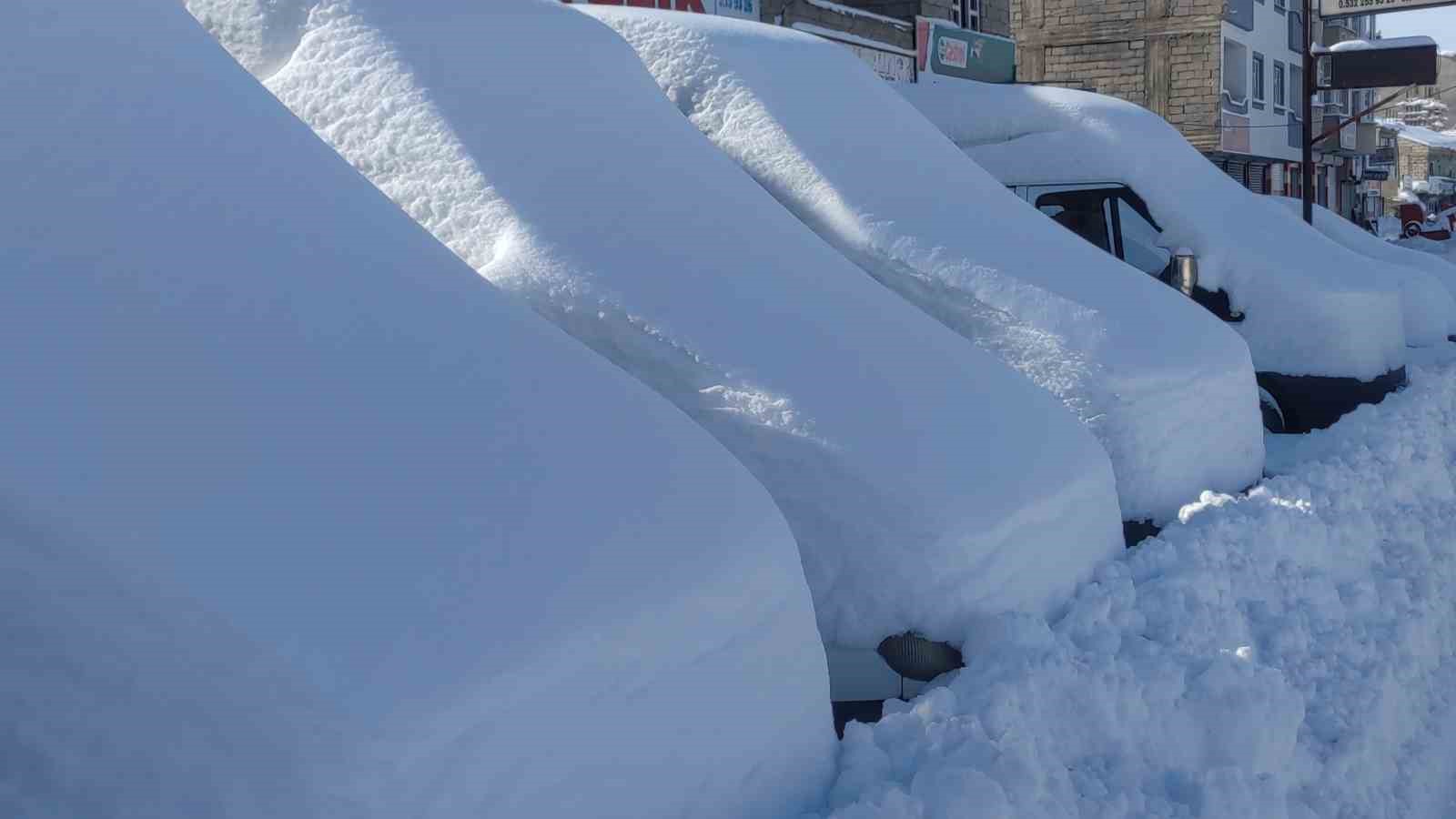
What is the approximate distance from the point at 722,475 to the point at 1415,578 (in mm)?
3409

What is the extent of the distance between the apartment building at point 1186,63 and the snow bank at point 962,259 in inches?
914

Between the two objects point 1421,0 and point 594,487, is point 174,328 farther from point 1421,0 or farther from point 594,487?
point 1421,0

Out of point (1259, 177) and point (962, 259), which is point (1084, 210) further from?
point (1259, 177)

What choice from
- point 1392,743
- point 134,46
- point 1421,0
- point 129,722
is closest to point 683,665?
point 129,722

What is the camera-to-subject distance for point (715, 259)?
4.02 m

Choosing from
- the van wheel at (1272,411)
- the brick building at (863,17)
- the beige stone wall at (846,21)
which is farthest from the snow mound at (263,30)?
the beige stone wall at (846,21)

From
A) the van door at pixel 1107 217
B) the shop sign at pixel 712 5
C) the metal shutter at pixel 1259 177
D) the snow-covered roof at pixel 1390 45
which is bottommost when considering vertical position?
the metal shutter at pixel 1259 177

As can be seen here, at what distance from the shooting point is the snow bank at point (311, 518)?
6.59 ft

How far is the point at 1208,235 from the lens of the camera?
8.10 meters

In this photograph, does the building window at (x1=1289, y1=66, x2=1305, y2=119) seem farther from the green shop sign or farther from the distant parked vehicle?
the green shop sign

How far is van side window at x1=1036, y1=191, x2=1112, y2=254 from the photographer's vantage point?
323 inches

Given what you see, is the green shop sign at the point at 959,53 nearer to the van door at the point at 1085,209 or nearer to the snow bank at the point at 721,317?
the van door at the point at 1085,209

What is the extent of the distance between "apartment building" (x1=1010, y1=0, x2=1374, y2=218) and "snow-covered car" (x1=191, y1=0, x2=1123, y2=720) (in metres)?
25.1

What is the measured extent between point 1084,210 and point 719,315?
4.88m
